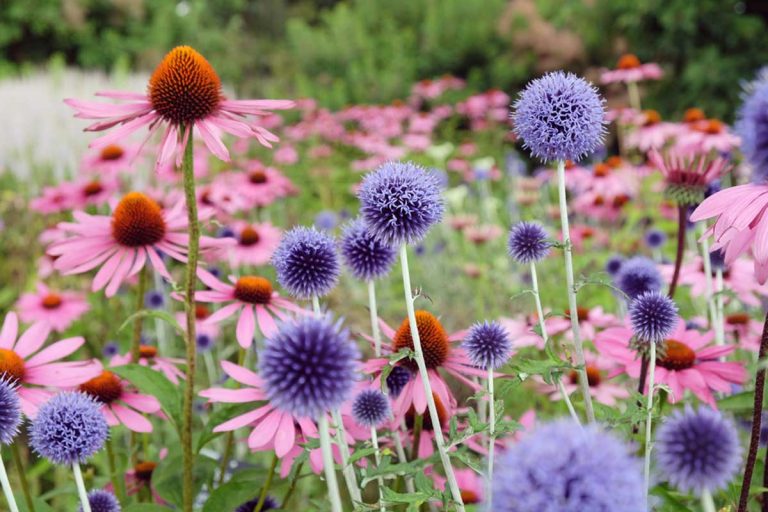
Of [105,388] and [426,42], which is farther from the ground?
[426,42]

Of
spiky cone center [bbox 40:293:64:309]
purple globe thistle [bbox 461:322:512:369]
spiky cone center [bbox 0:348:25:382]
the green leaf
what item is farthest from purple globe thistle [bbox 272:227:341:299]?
spiky cone center [bbox 40:293:64:309]

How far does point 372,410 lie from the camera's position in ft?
4.28

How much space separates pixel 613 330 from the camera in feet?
5.57

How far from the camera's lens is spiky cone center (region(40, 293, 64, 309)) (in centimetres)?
320

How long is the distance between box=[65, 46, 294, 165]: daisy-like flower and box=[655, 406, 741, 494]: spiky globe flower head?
89cm

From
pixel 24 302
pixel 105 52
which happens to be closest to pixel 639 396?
pixel 24 302

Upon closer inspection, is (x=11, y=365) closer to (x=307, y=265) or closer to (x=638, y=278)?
(x=307, y=265)

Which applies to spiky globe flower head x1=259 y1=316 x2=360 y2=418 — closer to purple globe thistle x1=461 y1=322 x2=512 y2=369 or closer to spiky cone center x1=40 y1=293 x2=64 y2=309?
purple globe thistle x1=461 y1=322 x2=512 y2=369

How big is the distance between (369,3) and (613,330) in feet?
41.9

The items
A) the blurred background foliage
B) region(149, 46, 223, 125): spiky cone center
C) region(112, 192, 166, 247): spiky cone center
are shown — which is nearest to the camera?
region(149, 46, 223, 125): spiky cone center

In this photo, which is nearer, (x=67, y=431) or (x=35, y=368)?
(x=67, y=431)

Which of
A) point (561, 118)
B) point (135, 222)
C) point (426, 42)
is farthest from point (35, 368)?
point (426, 42)

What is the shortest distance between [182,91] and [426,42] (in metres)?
11.0

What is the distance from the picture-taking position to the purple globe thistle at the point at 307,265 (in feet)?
4.30
